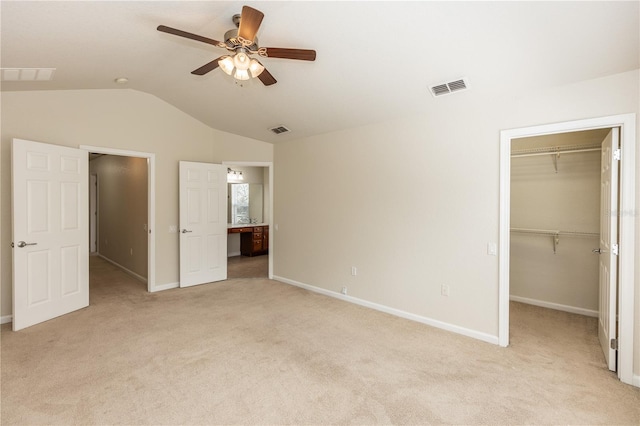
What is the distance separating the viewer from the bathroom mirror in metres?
8.01

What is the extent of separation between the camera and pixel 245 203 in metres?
8.23

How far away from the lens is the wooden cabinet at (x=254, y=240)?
765cm

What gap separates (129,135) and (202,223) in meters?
1.73

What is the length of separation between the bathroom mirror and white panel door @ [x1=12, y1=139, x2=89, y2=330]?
157 inches

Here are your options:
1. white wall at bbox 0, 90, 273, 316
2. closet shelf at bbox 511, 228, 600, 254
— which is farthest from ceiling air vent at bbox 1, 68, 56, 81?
closet shelf at bbox 511, 228, 600, 254

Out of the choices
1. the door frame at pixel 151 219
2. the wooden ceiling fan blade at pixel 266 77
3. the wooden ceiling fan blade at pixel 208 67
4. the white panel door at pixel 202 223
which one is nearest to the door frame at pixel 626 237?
the wooden ceiling fan blade at pixel 266 77

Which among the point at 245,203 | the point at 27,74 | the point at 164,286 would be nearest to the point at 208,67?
the point at 27,74

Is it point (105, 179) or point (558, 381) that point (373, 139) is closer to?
point (558, 381)

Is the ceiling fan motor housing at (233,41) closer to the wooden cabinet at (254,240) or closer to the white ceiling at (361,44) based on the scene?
the white ceiling at (361,44)

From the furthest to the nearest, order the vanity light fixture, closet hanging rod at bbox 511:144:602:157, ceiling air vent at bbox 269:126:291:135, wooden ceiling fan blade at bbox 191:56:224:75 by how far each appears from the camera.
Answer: the vanity light fixture, ceiling air vent at bbox 269:126:291:135, closet hanging rod at bbox 511:144:602:157, wooden ceiling fan blade at bbox 191:56:224:75

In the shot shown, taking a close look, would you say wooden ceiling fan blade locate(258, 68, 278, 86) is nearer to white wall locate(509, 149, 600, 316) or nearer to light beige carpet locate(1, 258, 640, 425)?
light beige carpet locate(1, 258, 640, 425)

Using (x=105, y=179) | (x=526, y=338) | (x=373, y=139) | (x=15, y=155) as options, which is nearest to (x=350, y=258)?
(x=373, y=139)

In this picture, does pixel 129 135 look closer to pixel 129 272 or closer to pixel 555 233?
pixel 129 272

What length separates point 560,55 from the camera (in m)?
2.39
